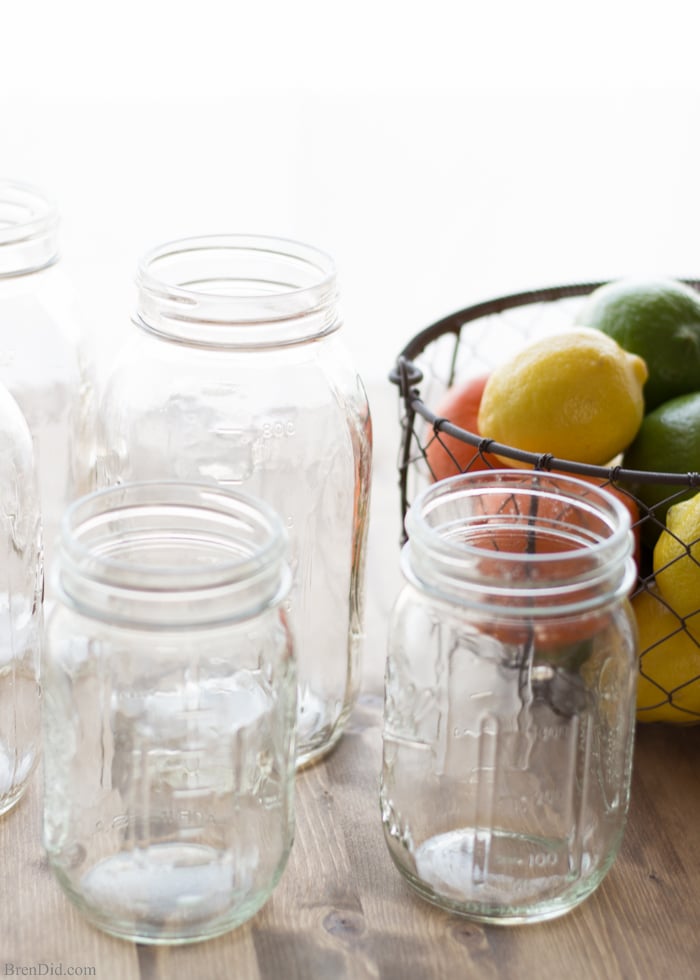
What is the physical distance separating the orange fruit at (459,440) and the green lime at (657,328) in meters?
0.09

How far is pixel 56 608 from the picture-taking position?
565mm

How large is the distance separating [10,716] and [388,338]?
3.05 ft

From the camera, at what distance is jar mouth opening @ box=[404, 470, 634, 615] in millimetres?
556

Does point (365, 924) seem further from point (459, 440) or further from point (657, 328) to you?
point (657, 328)

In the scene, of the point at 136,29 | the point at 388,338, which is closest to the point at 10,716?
the point at 136,29

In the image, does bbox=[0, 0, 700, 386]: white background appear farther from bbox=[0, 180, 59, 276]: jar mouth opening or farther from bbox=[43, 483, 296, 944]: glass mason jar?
bbox=[43, 483, 296, 944]: glass mason jar

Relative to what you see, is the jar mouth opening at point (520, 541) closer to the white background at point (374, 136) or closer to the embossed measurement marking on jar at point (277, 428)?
the embossed measurement marking on jar at point (277, 428)

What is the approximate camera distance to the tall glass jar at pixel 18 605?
65cm

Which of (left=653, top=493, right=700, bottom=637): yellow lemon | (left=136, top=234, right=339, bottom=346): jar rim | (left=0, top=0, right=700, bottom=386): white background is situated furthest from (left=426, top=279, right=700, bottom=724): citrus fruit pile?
(left=0, top=0, right=700, bottom=386): white background

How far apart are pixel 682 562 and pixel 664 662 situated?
0.06 meters

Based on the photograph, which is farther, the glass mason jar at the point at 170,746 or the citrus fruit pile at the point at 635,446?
the citrus fruit pile at the point at 635,446

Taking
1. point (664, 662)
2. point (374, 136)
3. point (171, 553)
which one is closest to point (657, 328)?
point (664, 662)

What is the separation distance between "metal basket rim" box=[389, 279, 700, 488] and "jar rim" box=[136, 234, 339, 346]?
0.08 meters

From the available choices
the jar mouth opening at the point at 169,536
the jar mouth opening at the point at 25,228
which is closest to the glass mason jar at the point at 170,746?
the jar mouth opening at the point at 169,536
